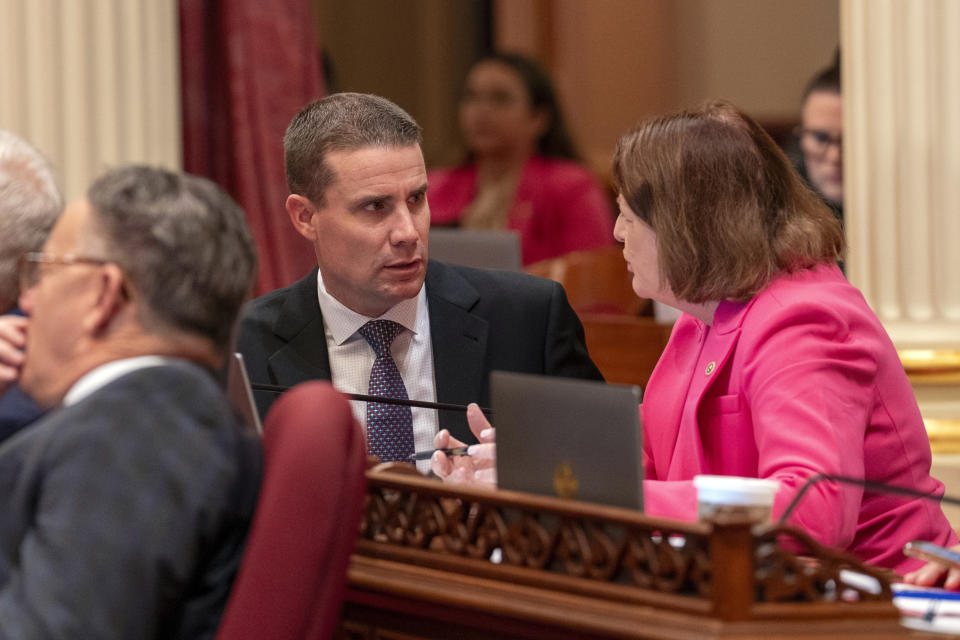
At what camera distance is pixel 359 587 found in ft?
4.83

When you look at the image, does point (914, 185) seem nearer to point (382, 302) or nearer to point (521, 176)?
point (382, 302)

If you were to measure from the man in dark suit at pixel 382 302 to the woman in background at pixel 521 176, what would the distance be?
10.0 feet

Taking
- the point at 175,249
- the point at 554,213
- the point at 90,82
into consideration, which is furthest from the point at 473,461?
the point at 554,213

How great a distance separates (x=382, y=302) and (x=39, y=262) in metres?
0.95

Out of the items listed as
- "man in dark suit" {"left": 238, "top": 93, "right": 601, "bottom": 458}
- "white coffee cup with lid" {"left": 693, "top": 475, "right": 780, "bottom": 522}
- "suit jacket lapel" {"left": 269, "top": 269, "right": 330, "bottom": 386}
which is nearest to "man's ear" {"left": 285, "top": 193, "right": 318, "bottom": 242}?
"man in dark suit" {"left": 238, "top": 93, "right": 601, "bottom": 458}

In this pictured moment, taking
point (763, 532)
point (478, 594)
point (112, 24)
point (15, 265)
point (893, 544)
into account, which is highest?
point (112, 24)

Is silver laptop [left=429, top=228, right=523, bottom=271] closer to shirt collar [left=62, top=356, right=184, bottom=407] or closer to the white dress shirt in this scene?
the white dress shirt

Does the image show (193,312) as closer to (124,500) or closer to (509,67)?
(124,500)

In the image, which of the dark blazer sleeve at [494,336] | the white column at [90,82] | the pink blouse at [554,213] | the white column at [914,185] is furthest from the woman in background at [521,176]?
the dark blazer sleeve at [494,336]

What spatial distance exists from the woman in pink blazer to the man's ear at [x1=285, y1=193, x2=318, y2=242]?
0.67 metres

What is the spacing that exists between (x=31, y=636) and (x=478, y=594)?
44 centimetres

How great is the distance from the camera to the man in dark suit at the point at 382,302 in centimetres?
226

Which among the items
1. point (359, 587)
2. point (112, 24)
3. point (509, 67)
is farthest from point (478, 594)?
point (509, 67)

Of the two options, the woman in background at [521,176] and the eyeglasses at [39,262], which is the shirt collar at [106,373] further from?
the woman in background at [521,176]
